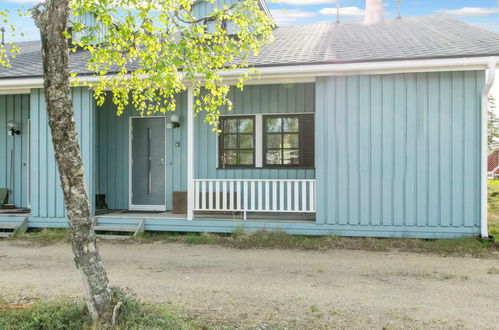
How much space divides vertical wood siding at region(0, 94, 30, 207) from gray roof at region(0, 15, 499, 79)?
947 mm

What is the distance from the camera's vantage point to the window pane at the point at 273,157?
29.4 ft

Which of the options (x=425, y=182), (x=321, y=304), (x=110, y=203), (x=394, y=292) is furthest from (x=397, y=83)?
(x=110, y=203)

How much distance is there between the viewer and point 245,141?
9.12 metres

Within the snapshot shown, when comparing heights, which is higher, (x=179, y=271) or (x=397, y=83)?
(x=397, y=83)

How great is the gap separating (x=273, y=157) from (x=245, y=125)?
0.89 metres

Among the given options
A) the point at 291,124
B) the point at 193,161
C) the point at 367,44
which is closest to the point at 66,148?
the point at 193,161

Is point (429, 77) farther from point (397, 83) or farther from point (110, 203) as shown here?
point (110, 203)

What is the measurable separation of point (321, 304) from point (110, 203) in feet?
22.3

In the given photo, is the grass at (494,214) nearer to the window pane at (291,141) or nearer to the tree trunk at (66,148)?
the window pane at (291,141)

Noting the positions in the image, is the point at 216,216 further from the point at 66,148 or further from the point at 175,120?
the point at 66,148

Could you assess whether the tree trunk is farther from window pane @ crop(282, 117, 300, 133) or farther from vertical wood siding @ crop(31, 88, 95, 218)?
window pane @ crop(282, 117, 300, 133)

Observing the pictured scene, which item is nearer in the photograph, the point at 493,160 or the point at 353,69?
the point at 353,69

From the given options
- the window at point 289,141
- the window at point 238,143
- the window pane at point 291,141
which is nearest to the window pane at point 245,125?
the window at point 238,143

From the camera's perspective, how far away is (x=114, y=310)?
3.43 meters
